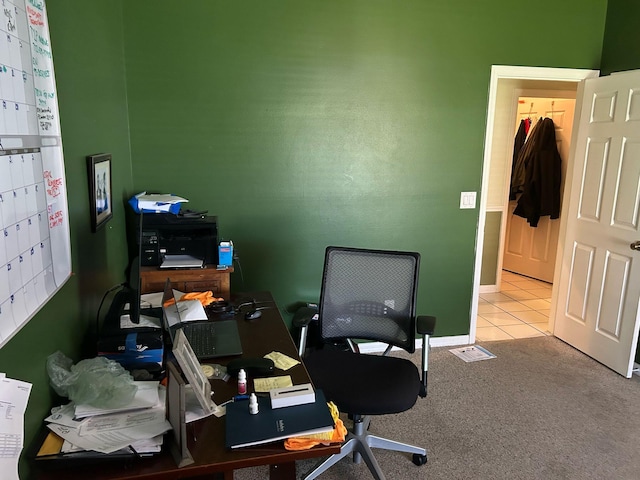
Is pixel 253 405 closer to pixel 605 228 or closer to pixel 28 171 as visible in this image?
pixel 28 171

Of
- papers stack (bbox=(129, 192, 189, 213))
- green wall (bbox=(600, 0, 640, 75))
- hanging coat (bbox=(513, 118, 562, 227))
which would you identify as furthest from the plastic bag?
hanging coat (bbox=(513, 118, 562, 227))

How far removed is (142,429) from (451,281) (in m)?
2.67

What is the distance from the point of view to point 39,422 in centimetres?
119

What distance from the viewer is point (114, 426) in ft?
3.94

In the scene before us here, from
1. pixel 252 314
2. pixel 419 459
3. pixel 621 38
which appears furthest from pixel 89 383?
pixel 621 38

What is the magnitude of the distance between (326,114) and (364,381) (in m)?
1.77

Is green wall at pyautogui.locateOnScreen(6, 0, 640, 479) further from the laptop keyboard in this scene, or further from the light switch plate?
the laptop keyboard

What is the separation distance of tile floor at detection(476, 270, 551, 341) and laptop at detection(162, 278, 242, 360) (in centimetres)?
245

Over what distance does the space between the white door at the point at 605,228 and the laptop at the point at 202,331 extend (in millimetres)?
2543

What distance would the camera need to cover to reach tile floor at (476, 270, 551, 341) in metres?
3.76

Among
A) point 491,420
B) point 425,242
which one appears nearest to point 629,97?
point 425,242

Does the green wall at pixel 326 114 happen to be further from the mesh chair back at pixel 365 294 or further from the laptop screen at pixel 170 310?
the laptop screen at pixel 170 310

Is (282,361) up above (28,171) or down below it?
below

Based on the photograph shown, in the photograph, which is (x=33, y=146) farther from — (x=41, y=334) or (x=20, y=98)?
(x=41, y=334)
